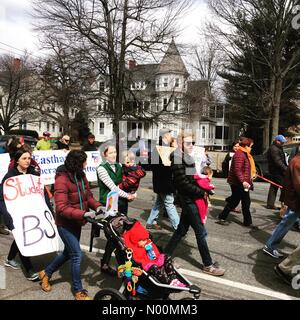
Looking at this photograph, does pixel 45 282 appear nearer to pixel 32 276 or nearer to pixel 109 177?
pixel 32 276

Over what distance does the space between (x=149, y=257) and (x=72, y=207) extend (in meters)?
1.00

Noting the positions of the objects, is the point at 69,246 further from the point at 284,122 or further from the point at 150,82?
the point at 284,122

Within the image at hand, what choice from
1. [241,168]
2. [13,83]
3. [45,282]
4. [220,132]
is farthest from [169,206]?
[220,132]

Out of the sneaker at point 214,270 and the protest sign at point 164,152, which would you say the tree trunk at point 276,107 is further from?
the sneaker at point 214,270

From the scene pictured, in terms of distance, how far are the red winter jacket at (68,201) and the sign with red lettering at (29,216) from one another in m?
0.62

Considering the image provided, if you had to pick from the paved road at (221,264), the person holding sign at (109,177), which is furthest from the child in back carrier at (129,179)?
the paved road at (221,264)

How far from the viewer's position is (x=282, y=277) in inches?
179

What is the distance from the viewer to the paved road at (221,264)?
4.29 metres

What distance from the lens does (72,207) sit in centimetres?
402

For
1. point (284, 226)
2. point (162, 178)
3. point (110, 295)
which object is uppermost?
point (162, 178)

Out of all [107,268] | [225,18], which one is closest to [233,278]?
[107,268]

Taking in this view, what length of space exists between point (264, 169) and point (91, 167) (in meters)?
6.84

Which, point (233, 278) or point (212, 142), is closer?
point (233, 278)

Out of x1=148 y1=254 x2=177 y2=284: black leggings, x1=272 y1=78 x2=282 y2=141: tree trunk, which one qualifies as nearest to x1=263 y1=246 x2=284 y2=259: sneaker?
x1=148 y1=254 x2=177 y2=284: black leggings
